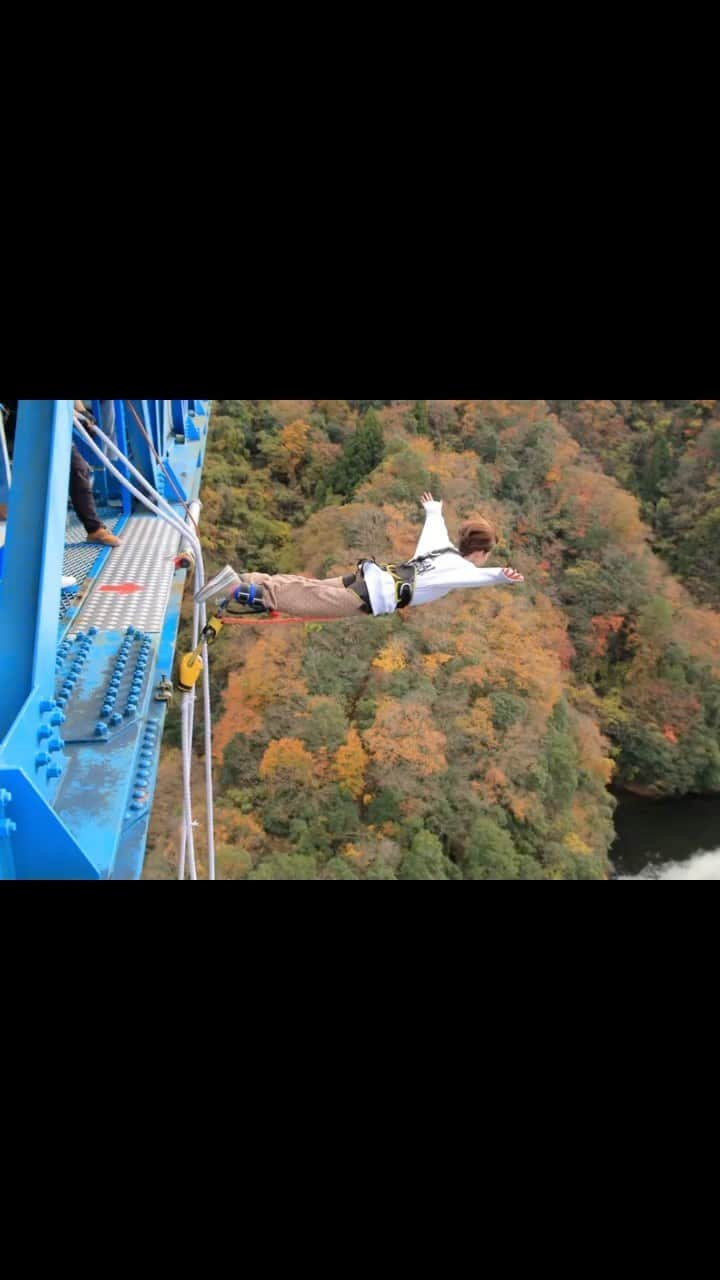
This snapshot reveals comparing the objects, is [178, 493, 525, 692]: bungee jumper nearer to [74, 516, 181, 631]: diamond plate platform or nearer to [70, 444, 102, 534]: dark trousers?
[74, 516, 181, 631]: diamond plate platform

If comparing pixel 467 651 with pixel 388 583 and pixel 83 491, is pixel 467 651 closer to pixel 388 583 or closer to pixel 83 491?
pixel 83 491

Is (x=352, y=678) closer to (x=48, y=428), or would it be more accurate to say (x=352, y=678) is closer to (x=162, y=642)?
(x=162, y=642)

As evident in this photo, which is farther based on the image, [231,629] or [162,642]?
[231,629]

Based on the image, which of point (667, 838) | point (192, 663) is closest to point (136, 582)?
point (192, 663)

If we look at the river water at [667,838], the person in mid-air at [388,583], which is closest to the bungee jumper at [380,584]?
the person in mid-air at [388,583]

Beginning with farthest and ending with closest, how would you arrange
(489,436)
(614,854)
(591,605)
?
(489,436), (591,605), (614,854)

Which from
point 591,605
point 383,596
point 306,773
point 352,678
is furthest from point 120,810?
point 591,605

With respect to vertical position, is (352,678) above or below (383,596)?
below

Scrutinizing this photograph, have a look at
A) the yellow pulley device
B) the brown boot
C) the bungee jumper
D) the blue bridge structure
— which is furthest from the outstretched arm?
the brown boot
